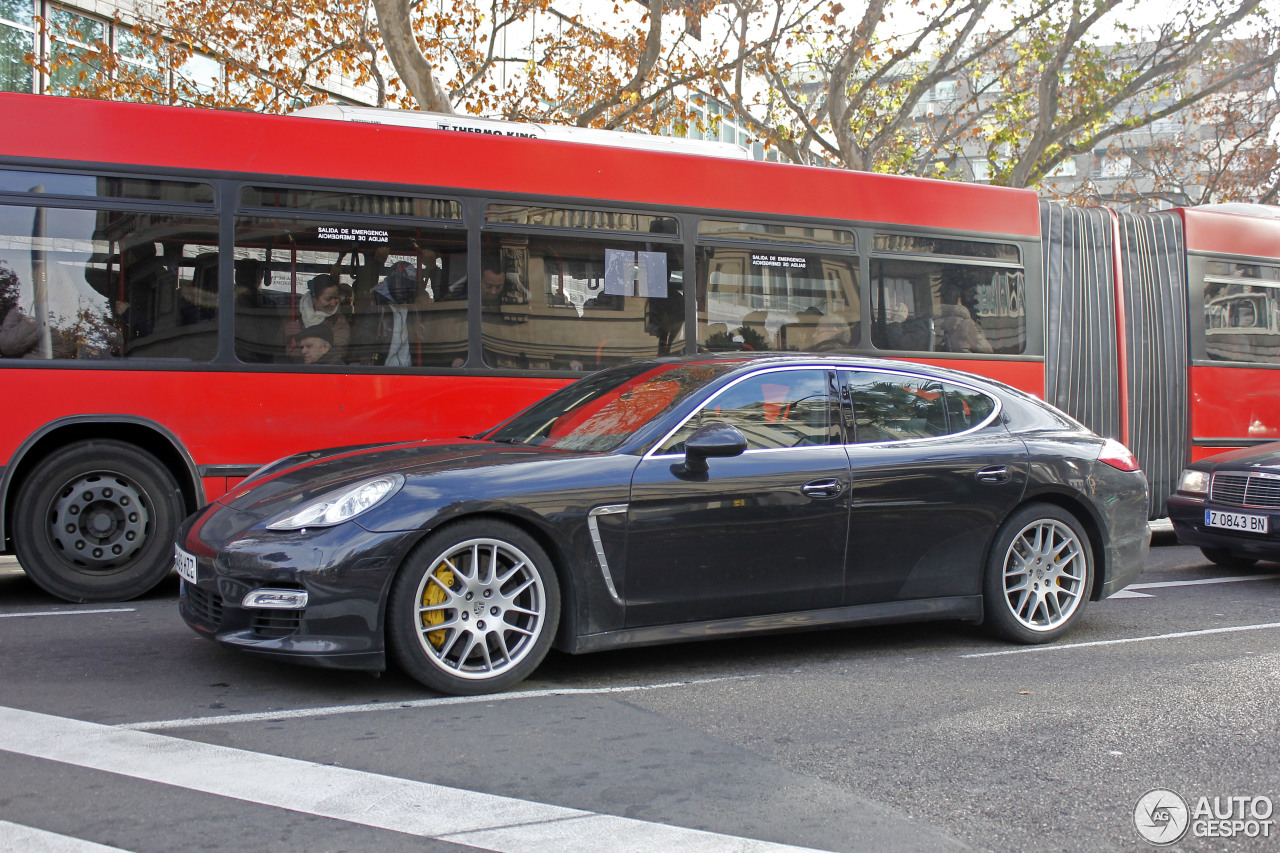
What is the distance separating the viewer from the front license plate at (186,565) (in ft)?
15.2

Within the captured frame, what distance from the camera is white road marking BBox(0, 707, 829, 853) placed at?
311 centimetres

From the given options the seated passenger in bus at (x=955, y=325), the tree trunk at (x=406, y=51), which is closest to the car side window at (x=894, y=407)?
the seated passenger in bus at (x=955, y=325)

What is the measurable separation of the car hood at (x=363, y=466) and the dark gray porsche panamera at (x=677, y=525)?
2 cm

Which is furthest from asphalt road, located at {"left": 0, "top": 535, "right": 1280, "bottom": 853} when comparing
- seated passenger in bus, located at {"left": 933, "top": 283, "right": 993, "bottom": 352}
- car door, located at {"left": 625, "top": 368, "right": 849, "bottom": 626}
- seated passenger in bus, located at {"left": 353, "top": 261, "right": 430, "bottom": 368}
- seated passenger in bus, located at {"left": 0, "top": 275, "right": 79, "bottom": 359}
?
seated passenger in bus, located at {"left": 933, "top": 283, "right": 993, "bottom": 352}

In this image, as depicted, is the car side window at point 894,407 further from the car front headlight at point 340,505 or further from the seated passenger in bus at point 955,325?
the seated passenger in bus at point 955,325

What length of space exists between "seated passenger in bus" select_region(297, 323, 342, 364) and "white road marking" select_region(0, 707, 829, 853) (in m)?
3.62

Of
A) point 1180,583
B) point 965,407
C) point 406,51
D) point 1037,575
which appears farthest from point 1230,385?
point 406,51

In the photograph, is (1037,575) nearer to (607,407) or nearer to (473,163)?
(607,407)

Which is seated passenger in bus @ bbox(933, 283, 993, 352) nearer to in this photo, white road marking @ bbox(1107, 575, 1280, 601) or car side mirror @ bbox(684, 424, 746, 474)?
white road marking @ bbox(1107, 575, 1280, 601)

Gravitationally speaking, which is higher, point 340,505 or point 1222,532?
point 340,505

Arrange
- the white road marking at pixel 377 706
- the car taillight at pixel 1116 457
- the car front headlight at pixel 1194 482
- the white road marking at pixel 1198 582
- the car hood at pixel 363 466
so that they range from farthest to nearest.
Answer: the car front headlight at pixel 1194 482 → the white road marking at pixel 1198 582 → the car taillight at pixel 1116 457 → the car hood at pixel 363 466 → the white road marking at pixel 377 706

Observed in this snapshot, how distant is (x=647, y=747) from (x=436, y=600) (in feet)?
3.57

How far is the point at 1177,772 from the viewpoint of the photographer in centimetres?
379

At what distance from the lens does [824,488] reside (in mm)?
5188
